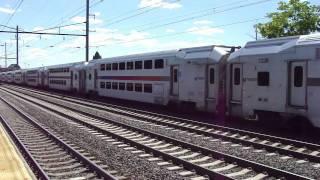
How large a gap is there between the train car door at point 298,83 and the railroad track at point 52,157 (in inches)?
282

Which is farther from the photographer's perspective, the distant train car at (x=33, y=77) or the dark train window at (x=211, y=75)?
the distant train car at (x=33, y=77)

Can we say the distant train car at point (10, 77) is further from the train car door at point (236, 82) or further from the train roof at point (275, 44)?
the train roof at point (275, 44)

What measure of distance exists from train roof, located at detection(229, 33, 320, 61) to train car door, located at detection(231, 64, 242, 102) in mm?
489

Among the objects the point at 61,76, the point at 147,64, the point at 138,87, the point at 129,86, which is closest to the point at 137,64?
the point at 138,87

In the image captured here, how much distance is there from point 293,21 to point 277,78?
23787 millimetres

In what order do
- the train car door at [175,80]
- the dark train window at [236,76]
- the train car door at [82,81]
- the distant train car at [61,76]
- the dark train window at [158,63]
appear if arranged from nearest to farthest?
Answer: the dark train window at [236,76]
the train car door at [175,80]
the dark train window at [158,63]
the train car door at [82,81]
the distant train car at [61,76]

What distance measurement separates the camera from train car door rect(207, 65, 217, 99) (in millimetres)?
20994

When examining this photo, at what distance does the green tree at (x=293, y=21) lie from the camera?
3778cm

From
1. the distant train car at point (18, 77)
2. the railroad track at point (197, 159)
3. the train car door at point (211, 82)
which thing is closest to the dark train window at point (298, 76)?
the railroad track at point (197, 159)

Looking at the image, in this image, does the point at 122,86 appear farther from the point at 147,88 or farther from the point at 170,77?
the point at 170,77

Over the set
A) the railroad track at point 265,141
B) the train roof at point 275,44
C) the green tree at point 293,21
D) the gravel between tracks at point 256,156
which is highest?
the green tree at point 293,21

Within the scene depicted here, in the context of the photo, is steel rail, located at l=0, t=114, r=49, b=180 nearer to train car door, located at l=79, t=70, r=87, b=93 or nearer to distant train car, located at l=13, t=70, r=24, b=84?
train car door, located at l=79, t=70, r=87, b=93

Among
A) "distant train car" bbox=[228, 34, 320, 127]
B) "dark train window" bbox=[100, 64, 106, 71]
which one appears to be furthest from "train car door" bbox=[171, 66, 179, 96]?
"dark train window" bbox=[100, 64, 106, 71]

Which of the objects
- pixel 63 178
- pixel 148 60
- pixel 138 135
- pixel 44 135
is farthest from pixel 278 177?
pixel 148 60
